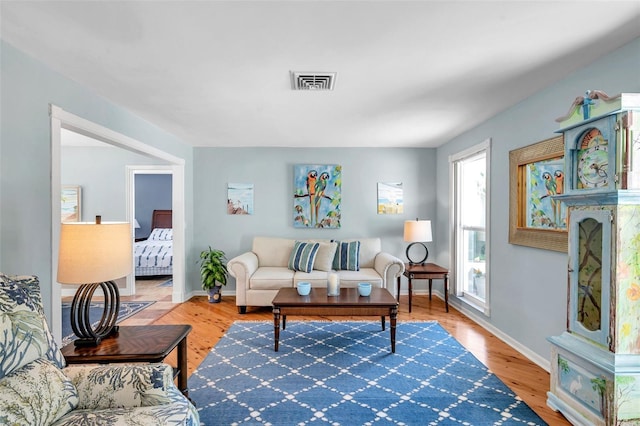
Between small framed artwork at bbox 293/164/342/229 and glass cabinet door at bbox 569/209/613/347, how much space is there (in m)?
3.38

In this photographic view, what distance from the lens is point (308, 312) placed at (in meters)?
3.09

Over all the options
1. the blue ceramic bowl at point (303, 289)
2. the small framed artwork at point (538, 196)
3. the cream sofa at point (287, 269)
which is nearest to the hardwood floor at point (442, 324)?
the cream sofa at point (287, 269)

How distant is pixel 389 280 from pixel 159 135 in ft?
11.1

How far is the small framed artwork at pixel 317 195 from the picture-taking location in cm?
516

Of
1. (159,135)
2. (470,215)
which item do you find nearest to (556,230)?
(470,215)

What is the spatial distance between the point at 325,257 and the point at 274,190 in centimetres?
136

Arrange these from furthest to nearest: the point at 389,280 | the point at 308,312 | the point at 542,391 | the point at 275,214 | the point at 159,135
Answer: the point at 275,214, the point at 389,280, the point at 159,135, the point at 308,312, the point at 542,391

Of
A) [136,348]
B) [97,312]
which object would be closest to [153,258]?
[97,312]

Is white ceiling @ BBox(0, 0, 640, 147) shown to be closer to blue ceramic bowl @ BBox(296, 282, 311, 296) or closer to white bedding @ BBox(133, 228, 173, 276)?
blue ceramic bowl @ BBox(296, 282, 311, 296)

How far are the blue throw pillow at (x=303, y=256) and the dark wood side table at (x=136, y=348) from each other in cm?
242

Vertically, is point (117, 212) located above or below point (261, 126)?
below

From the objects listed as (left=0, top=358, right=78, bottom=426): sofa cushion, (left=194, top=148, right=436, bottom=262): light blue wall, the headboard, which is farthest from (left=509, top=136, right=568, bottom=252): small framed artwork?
the headboard

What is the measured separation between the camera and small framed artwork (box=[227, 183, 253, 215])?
5180mm

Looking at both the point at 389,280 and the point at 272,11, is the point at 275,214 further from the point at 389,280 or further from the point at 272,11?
the point at 272,11
